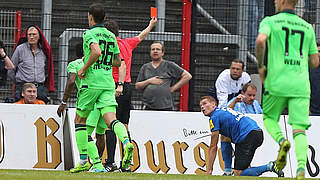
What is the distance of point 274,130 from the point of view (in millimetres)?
8672

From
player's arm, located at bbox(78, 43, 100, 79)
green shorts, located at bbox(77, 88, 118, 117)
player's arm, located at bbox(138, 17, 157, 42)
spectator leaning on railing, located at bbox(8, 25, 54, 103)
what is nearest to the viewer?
player's arm, located at bbox(78, 43, 100, 79)

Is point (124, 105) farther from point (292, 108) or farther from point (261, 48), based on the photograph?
point (261, 48)

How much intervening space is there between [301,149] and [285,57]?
953 millimetres

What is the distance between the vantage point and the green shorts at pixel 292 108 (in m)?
8.58

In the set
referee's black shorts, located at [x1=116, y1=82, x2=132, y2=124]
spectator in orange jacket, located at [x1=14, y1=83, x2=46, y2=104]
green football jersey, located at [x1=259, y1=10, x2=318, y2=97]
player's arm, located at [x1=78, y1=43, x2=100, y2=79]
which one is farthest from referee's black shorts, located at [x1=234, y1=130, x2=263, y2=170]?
spectator in orange jacket, located at [x1=14, y1=83, x2=46, y2=104]

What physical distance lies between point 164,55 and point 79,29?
1.51 meters

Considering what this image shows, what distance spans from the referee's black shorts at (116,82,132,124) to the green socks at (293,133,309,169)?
12.8ft

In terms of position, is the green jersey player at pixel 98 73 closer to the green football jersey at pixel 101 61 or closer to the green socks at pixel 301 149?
the green football jersey at pixel 101 61

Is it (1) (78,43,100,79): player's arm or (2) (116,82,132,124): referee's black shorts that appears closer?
(1) (78,43,100,79): player's arm

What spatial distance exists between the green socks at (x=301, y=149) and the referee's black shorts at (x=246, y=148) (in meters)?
3.26

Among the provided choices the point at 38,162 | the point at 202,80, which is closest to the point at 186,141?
the point at 202,80

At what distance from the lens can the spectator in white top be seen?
1361cm

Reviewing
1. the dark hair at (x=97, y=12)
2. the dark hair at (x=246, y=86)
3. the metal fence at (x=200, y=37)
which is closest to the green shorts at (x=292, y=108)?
the dark hair at (x=97, y=12)

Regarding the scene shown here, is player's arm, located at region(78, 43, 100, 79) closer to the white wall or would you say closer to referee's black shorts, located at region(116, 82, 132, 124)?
referee's black shorts, located at region(116, 82, 132, 124)
